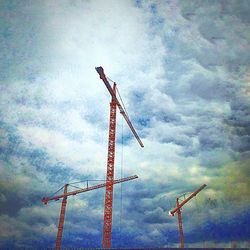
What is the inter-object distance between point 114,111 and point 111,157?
41.7 ft

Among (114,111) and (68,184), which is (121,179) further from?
(114,111)

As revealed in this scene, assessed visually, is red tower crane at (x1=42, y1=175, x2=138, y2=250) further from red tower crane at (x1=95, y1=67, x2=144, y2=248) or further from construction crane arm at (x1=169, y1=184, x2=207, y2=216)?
red tower crane at (x1=95, y1=67, x2=144, y2=248)

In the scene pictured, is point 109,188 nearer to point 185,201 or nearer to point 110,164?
point 110,164

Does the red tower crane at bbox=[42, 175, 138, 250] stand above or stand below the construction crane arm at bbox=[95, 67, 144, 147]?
below

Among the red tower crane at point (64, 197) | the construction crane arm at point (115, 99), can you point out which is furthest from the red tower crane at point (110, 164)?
the red tower crane at point (64, 197)

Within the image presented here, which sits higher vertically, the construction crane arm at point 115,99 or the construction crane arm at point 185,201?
the construction crane arm at point 115,99

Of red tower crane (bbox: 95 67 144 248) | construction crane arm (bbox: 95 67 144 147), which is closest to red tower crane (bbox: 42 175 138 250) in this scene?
construction crane arm (bbox: 95 67 144 147)

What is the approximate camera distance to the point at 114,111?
196ft

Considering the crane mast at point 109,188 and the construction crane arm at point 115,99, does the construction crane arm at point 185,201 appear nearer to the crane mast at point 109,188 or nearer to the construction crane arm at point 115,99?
the construction crane arm at point 115,99

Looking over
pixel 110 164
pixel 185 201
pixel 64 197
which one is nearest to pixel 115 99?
pixel 110 164

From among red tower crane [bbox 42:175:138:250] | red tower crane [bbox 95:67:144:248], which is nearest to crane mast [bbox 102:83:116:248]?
red tower crane [bbox 95:67:144:248]

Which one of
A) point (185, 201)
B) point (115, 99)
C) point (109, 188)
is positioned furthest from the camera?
point (185, 201)

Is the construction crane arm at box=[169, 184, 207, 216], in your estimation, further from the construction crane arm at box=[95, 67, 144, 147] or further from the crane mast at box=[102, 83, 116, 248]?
the crane mast at box=[102, 83, 116, 248]

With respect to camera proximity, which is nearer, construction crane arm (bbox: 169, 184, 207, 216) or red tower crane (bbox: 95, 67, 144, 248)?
red tower crane (bbox: 95, 67, 144, 248)
